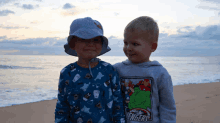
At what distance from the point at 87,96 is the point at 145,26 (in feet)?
2.91

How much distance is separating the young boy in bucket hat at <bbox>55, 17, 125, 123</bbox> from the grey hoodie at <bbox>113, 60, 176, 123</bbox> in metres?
0.16

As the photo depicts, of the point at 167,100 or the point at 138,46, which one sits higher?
the point at 138,46

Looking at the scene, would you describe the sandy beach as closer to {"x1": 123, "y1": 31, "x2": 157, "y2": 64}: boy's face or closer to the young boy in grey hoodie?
the young boy in grey hoodie

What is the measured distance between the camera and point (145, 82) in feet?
5.58

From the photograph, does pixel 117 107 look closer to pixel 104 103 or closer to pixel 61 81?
pixel 104 103

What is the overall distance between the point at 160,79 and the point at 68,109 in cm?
94

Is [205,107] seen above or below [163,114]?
below

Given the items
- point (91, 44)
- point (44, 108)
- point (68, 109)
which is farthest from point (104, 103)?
point (44, 108)

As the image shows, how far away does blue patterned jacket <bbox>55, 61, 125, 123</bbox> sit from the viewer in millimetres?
1523

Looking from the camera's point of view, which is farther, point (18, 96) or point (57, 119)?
point (18, 96)

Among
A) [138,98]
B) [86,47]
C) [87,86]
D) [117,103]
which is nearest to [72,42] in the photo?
[86,47]

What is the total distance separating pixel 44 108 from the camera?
548 cm

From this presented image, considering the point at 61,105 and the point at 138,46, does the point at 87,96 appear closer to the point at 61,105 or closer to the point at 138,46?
the point at 61,105

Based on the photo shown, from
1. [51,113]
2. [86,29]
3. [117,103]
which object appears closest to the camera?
[86,29]
